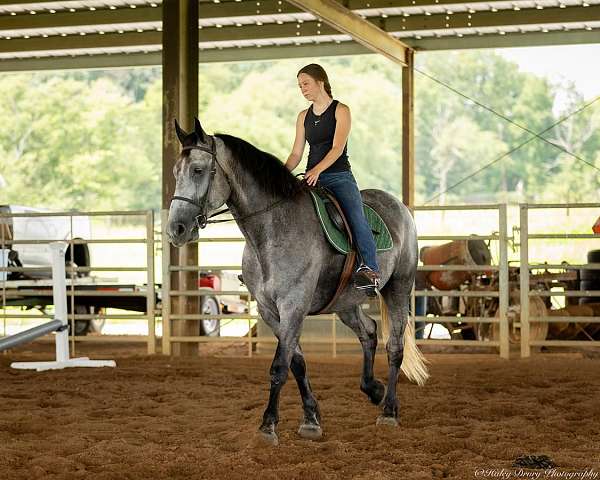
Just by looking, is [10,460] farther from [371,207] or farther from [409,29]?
[409,29]

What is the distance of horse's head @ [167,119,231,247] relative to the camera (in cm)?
465

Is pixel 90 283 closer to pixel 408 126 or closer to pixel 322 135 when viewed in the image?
pixel 408 126

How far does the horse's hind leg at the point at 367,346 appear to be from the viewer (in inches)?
237

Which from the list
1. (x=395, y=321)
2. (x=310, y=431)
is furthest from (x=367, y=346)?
(x=310, y=431)

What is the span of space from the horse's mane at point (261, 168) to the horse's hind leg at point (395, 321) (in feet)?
4.31

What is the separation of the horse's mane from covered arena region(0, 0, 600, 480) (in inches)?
53.9

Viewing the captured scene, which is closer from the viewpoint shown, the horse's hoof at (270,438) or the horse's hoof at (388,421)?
the horse's hoof at (270,438)

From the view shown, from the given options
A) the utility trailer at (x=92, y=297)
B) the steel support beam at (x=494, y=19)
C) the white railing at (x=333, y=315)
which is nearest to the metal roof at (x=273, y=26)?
the steel support beam at (x=494, y=19)

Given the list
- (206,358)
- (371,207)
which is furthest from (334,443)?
(206,358)

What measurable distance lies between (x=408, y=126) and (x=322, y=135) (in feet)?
28.4

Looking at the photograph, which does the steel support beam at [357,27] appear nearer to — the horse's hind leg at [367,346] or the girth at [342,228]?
the horse's hind leg at [367,346]

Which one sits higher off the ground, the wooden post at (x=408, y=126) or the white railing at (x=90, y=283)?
the wooden post at (x=408, y=126)

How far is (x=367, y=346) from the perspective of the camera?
610cm

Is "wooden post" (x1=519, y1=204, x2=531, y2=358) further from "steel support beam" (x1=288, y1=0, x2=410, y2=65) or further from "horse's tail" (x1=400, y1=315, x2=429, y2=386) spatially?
"horse's tail" (x1=400, y1=315, x2=429, y2=386)
